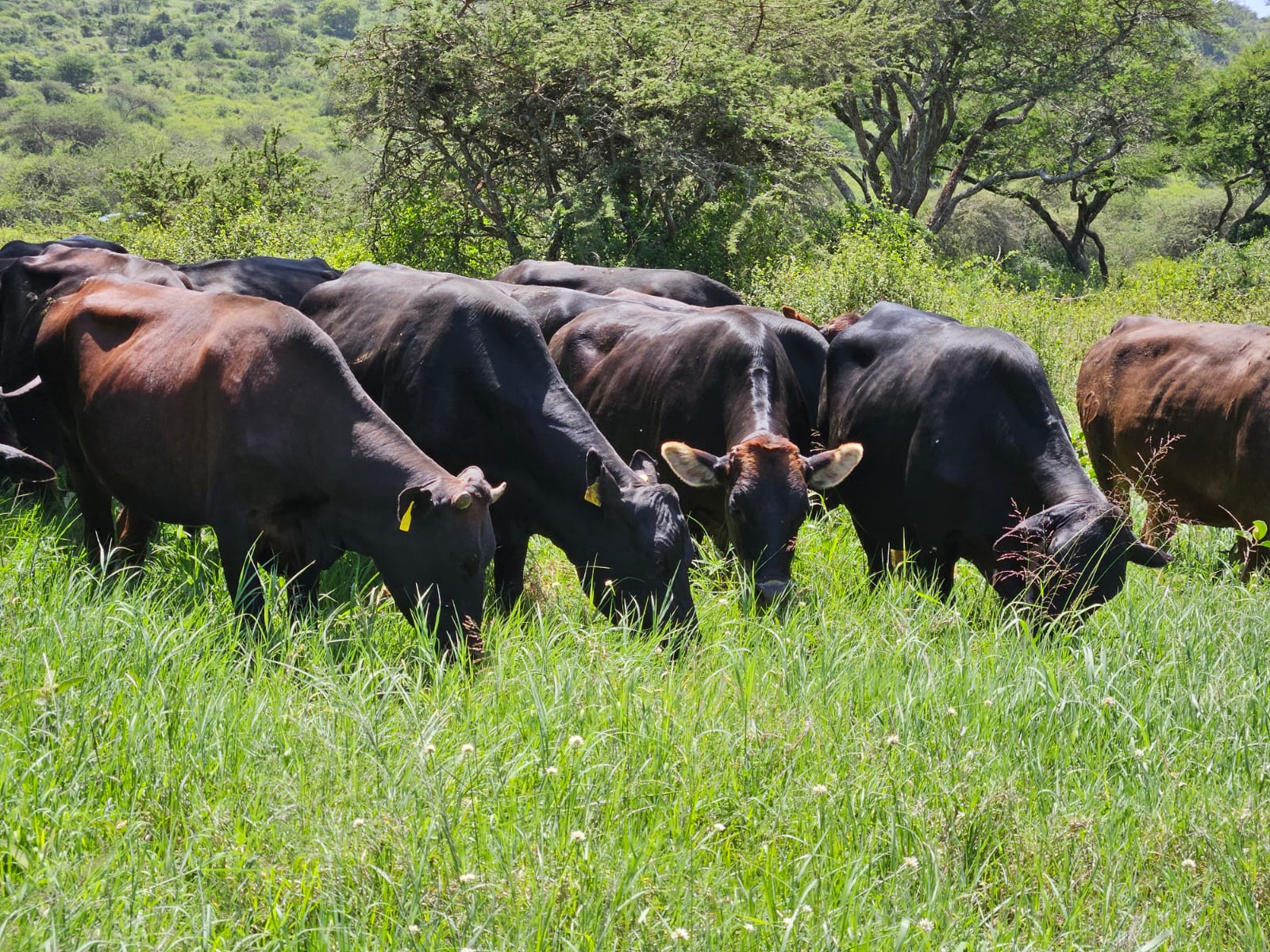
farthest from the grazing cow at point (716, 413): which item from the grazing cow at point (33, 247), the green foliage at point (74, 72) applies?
the green foliage at point (74, 72)

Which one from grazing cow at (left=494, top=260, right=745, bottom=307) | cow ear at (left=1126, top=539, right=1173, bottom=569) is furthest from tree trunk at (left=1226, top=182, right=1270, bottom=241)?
cow ear at (left=1126, top=539, right=1173, bottom=569)

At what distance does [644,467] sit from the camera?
20.5 ft

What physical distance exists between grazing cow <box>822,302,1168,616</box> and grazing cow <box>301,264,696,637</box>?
60.3 inches

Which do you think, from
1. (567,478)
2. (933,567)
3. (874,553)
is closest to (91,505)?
(567,478)

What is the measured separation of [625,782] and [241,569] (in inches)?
98.8

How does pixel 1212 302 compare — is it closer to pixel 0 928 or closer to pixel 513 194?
pixel 513 194

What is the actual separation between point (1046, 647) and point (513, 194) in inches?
526

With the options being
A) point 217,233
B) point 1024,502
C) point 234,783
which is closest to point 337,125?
point 217,233

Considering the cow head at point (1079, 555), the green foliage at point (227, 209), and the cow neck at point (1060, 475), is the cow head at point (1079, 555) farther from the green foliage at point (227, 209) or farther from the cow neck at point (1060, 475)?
the green foliage at point (227, 209)

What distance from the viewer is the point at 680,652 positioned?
18.5 ft

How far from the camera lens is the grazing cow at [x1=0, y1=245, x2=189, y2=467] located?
8055mm

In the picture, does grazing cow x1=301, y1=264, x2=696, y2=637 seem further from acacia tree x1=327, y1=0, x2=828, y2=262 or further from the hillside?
the hillside

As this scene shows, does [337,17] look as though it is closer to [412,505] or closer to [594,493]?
[594,493]

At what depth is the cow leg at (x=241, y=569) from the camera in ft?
18.8
